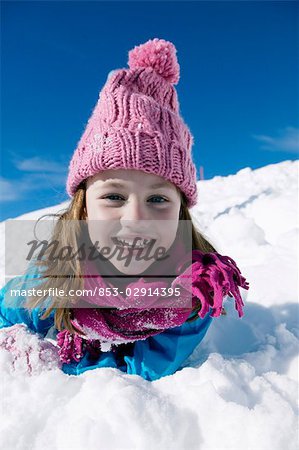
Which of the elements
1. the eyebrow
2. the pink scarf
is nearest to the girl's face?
the eyebrow

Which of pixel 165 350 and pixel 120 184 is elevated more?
pixel 120 184

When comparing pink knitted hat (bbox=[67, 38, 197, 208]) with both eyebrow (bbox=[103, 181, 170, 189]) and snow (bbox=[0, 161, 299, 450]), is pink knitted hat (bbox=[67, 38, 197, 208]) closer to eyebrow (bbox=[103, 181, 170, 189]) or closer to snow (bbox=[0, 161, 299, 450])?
eyebrow (bbox=[103, 181, 170, 189])

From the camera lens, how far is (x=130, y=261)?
4.62ft

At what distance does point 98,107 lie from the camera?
1.54m

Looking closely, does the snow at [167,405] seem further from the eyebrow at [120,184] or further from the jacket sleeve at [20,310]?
the eyebrow at [120,184]

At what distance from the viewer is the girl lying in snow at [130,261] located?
133 cm

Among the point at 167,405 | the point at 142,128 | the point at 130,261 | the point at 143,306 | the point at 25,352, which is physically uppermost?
the point at 142,128

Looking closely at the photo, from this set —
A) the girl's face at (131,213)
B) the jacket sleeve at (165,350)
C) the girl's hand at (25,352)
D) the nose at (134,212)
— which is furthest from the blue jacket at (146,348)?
the nose at (134,212)

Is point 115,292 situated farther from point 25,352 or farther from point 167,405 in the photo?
point 167,405

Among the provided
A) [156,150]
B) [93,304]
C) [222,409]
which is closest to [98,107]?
[156,150]

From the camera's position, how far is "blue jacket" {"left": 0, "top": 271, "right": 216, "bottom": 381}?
148 cm

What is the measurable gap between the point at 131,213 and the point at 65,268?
46 cm

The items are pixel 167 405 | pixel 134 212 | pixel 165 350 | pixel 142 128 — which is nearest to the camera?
pixel 167 405

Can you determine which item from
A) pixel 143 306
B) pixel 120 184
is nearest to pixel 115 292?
pixel 143 306
